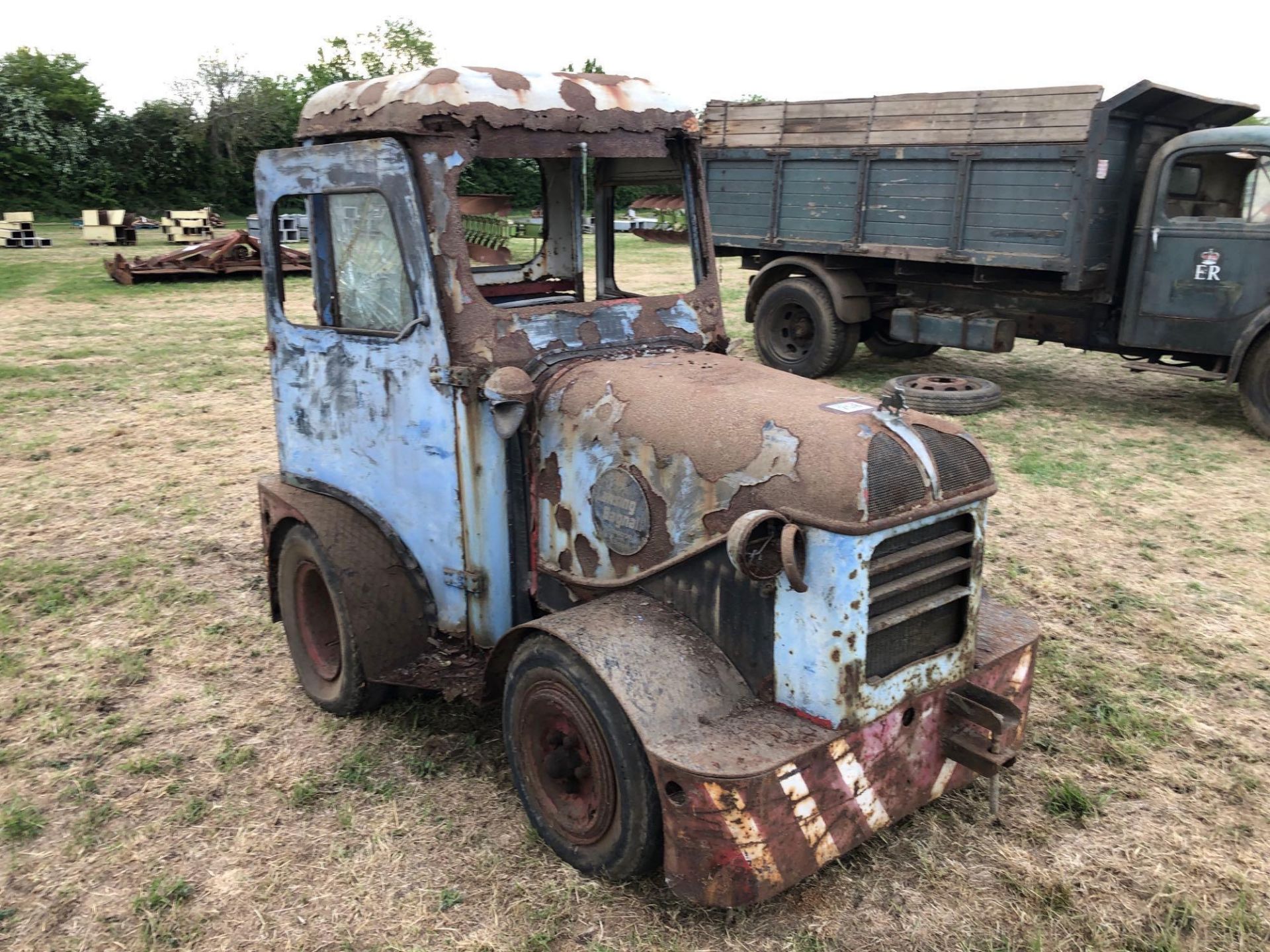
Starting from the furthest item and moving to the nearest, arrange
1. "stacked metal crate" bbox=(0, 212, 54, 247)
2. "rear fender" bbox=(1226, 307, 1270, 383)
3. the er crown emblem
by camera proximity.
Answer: "stacked metal crate" bbox=(0, 212, 54, 247) → the er crown emblem → "rear fender" bbox=(1226, 307, 1270, 383)

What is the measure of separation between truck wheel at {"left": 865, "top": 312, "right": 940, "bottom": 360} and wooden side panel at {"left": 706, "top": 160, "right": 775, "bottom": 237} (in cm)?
172

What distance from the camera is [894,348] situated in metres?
10.6

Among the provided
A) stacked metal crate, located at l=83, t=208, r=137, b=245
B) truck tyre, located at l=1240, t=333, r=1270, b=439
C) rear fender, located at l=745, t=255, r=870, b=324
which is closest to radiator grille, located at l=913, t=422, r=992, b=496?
truck tyre, located at l=1240, t=333, r=1270, b=439

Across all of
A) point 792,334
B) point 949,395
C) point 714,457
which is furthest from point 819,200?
point 714,457

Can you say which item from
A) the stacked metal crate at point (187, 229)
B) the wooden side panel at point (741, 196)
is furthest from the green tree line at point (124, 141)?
the wooden side panel at point (741, 196)

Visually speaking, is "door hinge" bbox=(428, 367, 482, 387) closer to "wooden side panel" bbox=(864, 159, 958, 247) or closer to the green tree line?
"wooden side panel" bbox=(864, 159, 958, 247)

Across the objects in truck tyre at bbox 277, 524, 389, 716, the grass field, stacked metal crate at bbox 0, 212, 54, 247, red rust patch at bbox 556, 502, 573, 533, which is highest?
stacked metal crate at bbox 0, 212, 54, 247

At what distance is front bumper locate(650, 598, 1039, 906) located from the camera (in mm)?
2389

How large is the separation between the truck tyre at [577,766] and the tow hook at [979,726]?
35.8 inches

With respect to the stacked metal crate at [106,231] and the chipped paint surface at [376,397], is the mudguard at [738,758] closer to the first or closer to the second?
the chipped paint surface at [376,397]

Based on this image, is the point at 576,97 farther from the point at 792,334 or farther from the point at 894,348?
the point at 894,348

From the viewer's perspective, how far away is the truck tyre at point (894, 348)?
411 inches

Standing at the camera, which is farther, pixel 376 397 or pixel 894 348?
pixel 894 348

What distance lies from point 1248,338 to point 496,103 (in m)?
6.82
